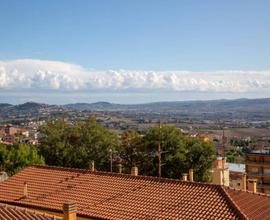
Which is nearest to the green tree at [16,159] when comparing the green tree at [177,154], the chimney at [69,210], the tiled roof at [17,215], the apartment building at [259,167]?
the green tree at [177,154]

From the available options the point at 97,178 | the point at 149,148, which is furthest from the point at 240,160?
the point at 97,178

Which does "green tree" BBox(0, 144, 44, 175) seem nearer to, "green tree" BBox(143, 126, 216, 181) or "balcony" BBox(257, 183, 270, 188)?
"green tree" BBox(143, 126, 216, 181)

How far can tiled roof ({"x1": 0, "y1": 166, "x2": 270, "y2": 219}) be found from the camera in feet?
67.7

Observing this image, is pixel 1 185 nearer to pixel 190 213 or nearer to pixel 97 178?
pixel 97 178

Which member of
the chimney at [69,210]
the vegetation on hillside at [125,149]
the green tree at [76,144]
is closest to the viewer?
the chimney at [69,210]

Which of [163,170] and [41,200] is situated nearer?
[41,200]

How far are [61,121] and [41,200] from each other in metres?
25.8

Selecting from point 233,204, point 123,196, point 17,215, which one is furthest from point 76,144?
point 17,215

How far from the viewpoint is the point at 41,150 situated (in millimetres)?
47531

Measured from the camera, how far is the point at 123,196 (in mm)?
23000

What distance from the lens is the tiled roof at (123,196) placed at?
67.7 feet

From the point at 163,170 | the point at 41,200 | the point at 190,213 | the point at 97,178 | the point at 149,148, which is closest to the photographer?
the point at 190,213

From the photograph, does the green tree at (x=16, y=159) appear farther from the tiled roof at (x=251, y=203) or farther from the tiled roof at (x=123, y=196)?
Result: the tiled roof at (x=251, y=203)

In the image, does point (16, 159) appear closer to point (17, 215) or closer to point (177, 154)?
point (177, 154)
